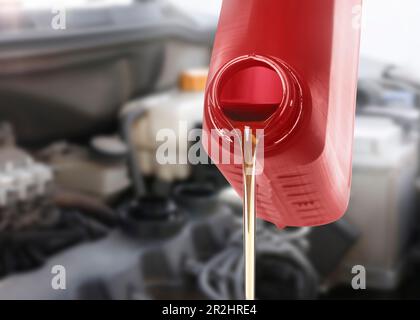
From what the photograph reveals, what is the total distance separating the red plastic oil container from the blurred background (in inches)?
19.6

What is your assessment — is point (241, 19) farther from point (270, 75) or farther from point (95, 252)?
point (95, 252)

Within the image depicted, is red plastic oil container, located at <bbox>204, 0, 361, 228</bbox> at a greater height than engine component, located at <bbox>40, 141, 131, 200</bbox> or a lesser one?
greater

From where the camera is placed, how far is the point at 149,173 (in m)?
0.99

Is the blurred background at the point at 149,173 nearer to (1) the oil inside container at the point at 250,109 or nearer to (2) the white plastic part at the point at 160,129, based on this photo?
(2) the white plastic part at the point at 160,129

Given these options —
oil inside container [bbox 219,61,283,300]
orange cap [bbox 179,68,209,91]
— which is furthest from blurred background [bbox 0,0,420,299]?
oil inside container [bbox 219,61,283,300]

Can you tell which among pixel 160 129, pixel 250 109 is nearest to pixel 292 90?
pixel 250 109

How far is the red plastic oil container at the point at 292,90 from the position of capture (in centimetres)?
35

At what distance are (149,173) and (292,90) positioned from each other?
2.17ft

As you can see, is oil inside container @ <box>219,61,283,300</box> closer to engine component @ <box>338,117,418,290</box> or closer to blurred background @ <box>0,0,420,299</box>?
blurred background @ <box>0,0,420,299</box>

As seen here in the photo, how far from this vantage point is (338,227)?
1.00 metres

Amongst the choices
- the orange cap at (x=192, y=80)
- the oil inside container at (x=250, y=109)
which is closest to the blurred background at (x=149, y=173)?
the orange cap at (x=192, y=80)

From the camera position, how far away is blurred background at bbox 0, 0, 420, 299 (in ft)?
2.85

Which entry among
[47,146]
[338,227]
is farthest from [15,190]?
[338,227]

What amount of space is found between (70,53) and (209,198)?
34 centimetres
